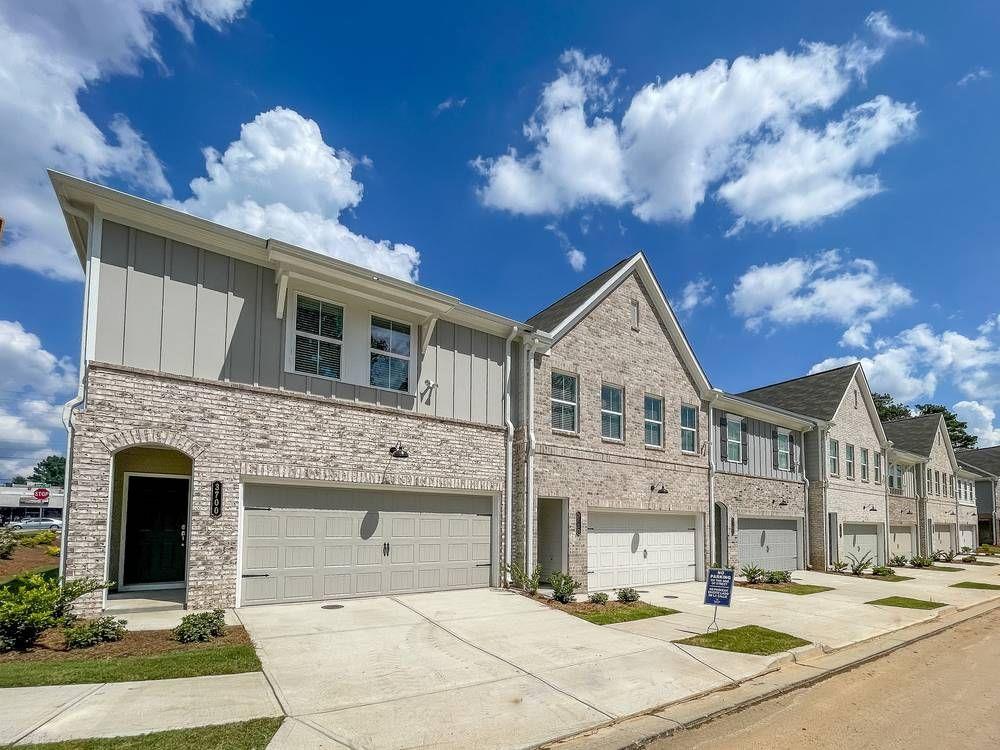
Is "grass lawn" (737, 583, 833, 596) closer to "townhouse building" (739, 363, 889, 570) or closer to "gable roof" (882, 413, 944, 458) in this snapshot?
"townhouse building" (739, 363, 889, 570)

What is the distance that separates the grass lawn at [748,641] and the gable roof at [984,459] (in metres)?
57.8

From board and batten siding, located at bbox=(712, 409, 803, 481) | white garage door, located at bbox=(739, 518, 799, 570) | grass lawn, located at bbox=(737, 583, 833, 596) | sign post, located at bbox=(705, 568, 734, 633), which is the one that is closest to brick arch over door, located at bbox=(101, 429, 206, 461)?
sign post, located at bbox=(705, 568, 734, 633)

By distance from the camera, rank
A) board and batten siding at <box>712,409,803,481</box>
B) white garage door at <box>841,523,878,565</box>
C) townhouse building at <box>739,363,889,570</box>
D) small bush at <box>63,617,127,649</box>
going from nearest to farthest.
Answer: small bush at <box>63,617,127,649</box> < board and batten siding at <box>712,409,803,481</box> < townhouse building at <box>739,363,889,570</box> < white garage door at <box>841,523,878,565</box>

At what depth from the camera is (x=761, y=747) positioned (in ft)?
19.7

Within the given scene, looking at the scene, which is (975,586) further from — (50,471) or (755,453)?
(50,471)

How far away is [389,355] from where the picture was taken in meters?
12.9

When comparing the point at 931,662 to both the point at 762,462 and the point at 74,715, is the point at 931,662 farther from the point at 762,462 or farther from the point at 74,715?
the point at 762,462

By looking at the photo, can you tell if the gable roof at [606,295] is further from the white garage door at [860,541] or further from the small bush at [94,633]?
the white garage door at [860,541]

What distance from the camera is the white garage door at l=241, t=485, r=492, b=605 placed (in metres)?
11.0

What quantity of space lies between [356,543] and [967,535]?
4887cm

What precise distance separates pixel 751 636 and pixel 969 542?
1784 inches

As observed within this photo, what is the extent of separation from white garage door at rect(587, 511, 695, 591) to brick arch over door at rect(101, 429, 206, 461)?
9736 mm

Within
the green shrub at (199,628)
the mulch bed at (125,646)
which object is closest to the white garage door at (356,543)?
the green shrub at (199,628)

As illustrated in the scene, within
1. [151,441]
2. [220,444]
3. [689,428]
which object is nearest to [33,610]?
[151,441]
